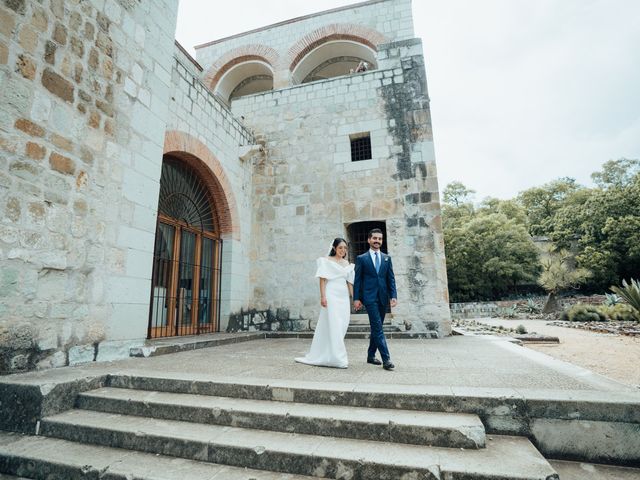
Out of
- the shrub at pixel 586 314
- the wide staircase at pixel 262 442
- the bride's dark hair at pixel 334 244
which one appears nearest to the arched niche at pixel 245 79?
the bride's dark hair at pixel 334 244

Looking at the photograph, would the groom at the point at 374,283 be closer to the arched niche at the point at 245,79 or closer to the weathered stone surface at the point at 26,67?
the weathered stone surface at the point at 26,67

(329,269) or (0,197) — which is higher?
(0,197)

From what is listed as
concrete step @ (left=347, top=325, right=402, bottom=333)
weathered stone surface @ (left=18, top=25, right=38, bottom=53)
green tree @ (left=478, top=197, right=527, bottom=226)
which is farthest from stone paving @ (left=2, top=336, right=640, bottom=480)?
green tree @ (left=478, top=197, right=527, bottom=226)

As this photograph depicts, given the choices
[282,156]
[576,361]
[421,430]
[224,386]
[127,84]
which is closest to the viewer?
[421,430]

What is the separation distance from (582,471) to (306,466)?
67.9 inches

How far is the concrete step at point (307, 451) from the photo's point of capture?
5.72 ft

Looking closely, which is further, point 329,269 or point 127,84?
point 127,84

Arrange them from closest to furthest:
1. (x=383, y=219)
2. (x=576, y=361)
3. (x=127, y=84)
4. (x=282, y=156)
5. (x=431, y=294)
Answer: (x=127, y=84) → (x=576, y=361) → (x=431, y=294) → (x=383, y=219) → (x=282, y=156)

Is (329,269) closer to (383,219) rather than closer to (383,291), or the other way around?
(383,291)

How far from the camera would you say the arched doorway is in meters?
5.75

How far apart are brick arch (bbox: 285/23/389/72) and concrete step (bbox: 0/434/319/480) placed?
1199cm

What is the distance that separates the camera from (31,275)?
313cm

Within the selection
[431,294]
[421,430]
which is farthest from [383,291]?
[431,294]

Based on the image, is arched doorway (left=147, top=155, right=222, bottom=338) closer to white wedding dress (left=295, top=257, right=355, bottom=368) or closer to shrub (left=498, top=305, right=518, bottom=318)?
white wedding dress (left=295, top=257, right=355, bottom=368)
